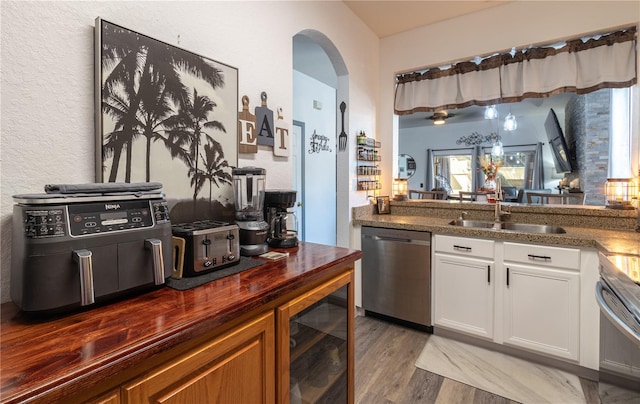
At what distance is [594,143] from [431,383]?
4.26 m

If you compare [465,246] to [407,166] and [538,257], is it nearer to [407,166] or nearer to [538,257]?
[538,257]

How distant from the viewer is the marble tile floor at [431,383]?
5.88ft

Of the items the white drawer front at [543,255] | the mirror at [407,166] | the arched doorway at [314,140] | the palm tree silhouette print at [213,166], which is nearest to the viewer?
the palm tree silhouette print at [213,166]

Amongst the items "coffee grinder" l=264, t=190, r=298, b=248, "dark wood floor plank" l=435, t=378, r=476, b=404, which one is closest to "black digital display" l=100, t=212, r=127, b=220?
"coffee grinder" l=264, t=190, r=298, b=248

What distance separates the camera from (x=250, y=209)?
59.4 inches

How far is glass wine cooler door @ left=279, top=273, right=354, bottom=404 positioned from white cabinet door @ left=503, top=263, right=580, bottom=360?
1.37 meters

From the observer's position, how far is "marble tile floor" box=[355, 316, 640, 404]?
1.79 metres

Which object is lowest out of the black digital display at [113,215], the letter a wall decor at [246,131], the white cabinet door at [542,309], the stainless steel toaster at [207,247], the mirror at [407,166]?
the white cabinet door at [542,309]

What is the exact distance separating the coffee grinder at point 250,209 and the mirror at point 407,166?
7.78 metres

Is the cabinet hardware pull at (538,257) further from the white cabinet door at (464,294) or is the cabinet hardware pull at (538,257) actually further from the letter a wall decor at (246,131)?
the letter a wall decor at (246,131)

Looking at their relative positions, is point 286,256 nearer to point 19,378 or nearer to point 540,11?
point 19,378

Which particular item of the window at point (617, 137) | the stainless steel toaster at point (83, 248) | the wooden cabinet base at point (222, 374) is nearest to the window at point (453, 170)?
the window at point (617, 137)

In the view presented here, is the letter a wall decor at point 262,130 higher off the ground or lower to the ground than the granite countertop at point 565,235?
higher

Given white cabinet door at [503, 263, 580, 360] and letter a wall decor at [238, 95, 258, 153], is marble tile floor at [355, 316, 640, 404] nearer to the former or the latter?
white cabinet door at [503, 263, 580, 360]
